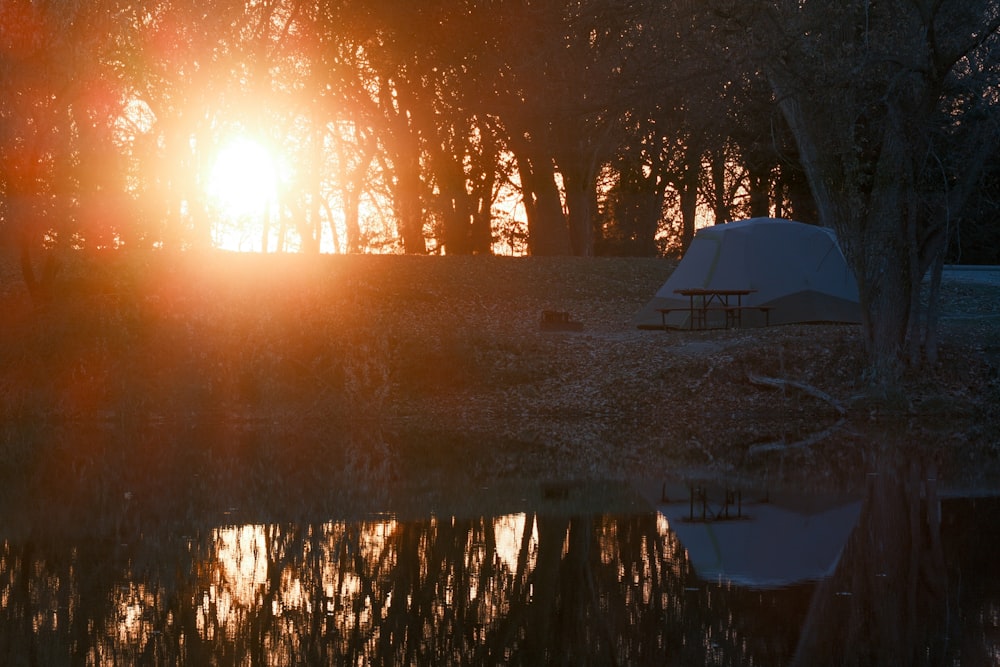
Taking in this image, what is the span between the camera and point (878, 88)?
18594 millimetres

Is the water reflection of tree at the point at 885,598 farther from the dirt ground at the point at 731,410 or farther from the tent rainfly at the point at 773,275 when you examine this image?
the tent rainfly at the point at 773,275

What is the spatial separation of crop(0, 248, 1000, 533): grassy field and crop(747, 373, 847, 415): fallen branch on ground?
0.08 meters

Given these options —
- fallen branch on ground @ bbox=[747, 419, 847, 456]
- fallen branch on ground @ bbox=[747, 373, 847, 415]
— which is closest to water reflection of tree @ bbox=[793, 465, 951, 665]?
fallen branch on ground @ bbox=[747, 419, 847, 456]

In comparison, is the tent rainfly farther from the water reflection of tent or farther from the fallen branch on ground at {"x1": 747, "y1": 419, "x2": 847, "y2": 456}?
the water reflection of tent

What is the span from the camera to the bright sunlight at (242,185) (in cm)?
4138

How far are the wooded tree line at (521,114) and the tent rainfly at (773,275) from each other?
1.80 m

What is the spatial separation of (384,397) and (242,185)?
92.9ft

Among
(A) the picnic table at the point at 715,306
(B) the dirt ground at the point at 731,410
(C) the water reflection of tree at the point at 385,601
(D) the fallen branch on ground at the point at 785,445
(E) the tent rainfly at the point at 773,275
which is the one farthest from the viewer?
(E) the tent rainfly at the point at 773,275

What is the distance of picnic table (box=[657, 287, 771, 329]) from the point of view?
1058 inches

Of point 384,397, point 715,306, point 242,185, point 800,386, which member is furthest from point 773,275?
point 242,185

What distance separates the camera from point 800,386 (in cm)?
2098

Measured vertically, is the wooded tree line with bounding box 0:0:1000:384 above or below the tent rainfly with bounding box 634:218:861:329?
above

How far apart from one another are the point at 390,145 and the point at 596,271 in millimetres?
→ 8947

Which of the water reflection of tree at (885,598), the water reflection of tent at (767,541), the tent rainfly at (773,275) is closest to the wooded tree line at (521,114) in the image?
the tent rainfly at (773,275)
